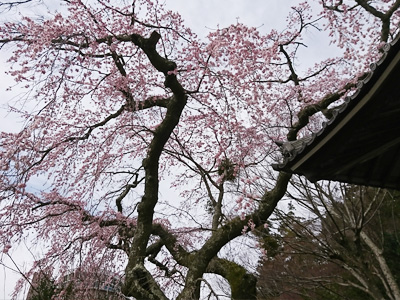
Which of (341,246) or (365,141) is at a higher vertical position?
(341,246)

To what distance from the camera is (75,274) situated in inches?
211

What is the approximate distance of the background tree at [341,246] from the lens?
6.12 m

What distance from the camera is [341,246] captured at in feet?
22.1

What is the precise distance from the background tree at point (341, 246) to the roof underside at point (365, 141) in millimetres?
3095

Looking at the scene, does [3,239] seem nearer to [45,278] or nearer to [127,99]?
[45,278]

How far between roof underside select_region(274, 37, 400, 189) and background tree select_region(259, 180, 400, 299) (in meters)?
3.10

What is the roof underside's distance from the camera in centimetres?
194

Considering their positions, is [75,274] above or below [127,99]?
below

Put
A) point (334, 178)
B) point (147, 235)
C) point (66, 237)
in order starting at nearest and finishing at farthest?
point (334, 178) < point (147, 235) < point (66, 237)

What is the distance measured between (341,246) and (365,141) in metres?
5.00

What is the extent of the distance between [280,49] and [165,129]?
12.2ft

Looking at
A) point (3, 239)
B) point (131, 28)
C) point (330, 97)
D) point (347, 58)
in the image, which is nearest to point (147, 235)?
point (3, 239)

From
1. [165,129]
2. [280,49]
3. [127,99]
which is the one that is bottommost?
[165,129]

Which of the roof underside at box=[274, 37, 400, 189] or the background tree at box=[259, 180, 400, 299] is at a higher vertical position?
the background tree at box=[259, 180, 400, 299]
